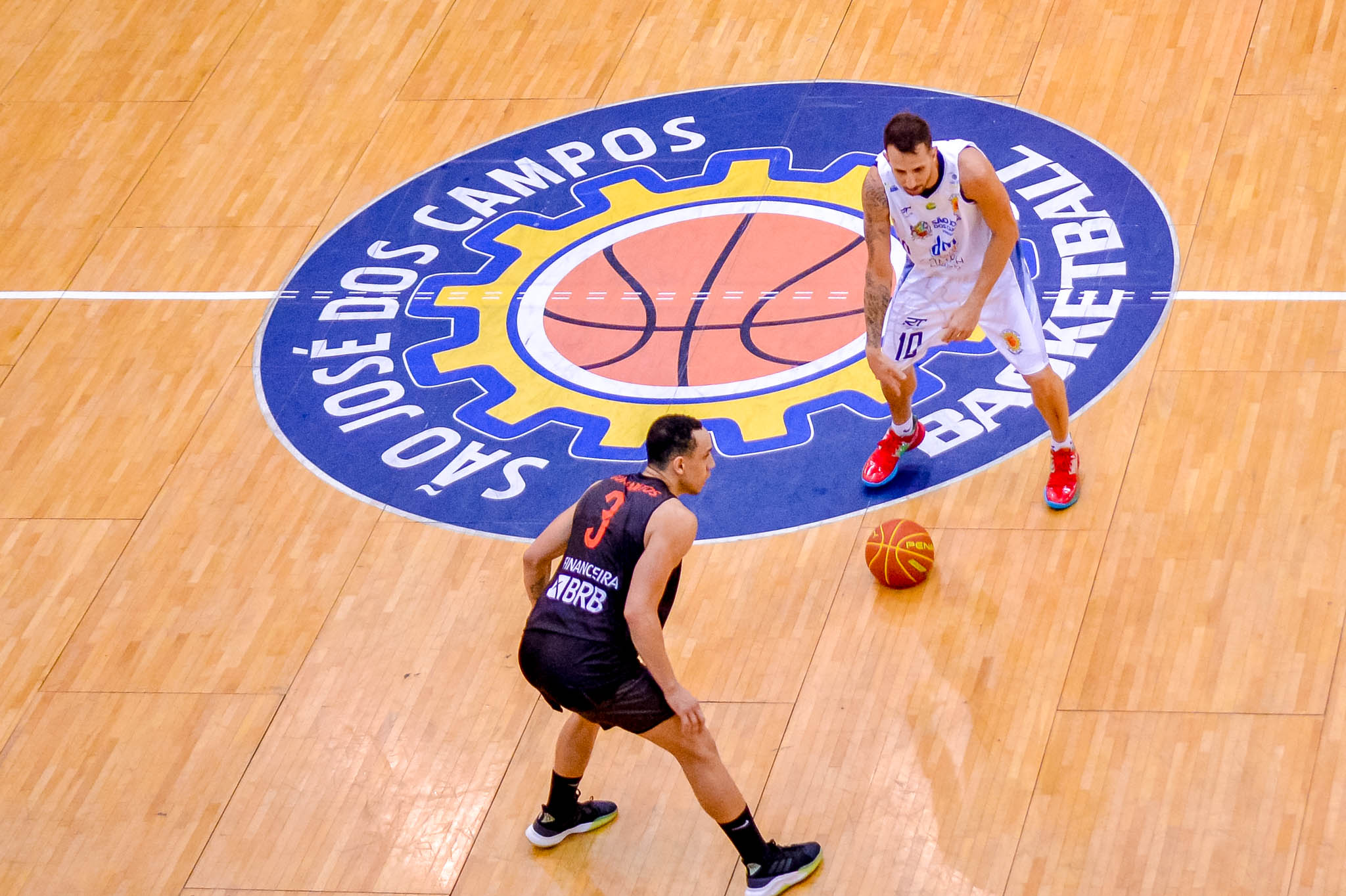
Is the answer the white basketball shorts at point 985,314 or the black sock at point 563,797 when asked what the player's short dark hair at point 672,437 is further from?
the white basketball shorts at point 985,314

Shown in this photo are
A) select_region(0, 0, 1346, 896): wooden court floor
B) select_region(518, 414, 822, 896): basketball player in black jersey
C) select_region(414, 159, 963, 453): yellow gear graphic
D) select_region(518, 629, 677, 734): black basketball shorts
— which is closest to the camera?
select_region(518, 414, 822, 896): basketball player in black jersey

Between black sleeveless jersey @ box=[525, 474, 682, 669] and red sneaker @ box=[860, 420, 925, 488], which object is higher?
black sleeveless jersey @ box=[525, 474, 682, 669]

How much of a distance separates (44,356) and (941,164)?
16.9ft

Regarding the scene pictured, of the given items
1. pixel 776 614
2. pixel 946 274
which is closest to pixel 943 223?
pixel 946 274

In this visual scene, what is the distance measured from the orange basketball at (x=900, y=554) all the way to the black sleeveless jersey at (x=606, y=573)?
1533 millimetres

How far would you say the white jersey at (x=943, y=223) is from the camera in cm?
656

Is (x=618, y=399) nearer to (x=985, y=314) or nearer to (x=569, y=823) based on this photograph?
(x=985, y=314)

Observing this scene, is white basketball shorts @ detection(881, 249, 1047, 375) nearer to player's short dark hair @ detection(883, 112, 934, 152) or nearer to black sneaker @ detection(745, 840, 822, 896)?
player's short dark hair @ detection(883, 112, 934, 152)

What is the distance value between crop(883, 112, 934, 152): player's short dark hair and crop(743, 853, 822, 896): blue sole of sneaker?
2693 millimetres

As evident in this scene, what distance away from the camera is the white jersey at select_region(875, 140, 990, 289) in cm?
656

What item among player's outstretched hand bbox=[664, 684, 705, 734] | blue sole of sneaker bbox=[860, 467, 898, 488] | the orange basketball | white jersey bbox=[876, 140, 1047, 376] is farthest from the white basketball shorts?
player's outstretched hand bbox=[664, 684, 705, 734]

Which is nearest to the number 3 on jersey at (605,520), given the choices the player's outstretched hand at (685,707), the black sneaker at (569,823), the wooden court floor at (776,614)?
the player's outstretched hand at (685,707)

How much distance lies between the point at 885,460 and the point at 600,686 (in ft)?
7.91

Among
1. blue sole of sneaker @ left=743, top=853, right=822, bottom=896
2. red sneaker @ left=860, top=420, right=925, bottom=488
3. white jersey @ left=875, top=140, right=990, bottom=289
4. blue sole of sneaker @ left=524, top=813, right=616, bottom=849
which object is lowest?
red sneaker @ left=860, top=420, right=925, bottom=488
